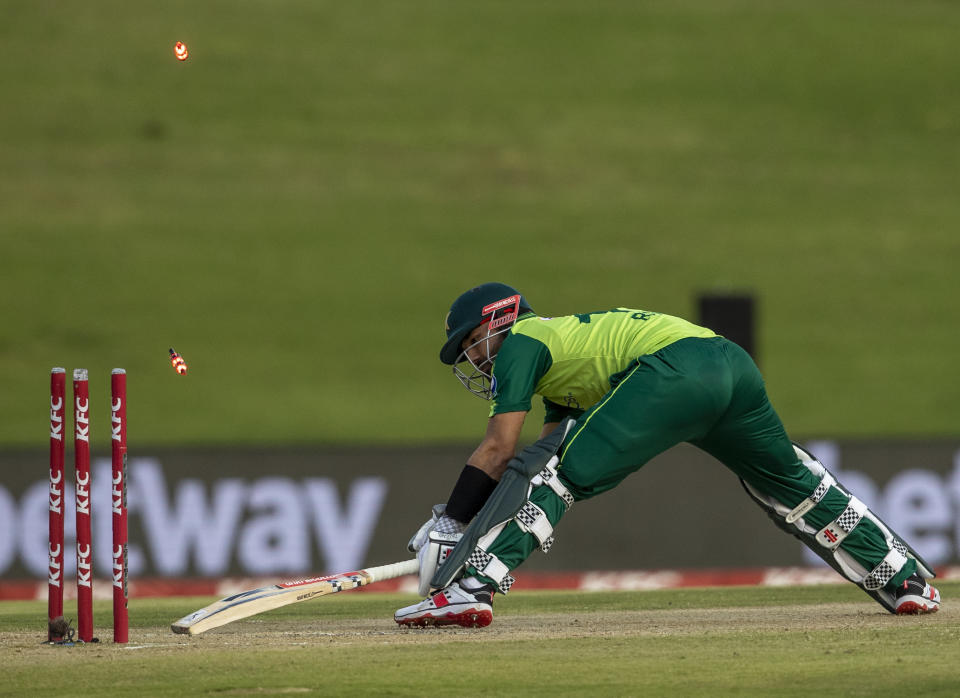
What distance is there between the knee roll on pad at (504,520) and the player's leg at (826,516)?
0.79 meters

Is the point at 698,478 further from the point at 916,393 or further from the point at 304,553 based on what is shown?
the point at 916,393

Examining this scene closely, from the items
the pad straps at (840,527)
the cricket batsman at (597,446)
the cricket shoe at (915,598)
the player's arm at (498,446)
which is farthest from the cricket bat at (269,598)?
the cricket shoe at (915,598)

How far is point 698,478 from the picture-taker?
13.6 metres

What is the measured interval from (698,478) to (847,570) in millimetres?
6655

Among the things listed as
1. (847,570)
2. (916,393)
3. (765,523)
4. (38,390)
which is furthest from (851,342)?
(847,570)

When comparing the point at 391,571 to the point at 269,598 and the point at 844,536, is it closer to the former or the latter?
the point at 269,598

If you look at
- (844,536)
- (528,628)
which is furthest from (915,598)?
(528,628)

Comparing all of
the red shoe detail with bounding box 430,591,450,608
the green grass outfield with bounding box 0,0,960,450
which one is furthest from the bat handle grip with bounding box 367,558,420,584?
the green grass outfield with bounding box 0,0,960,450

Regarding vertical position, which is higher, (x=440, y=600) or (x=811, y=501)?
(x=811, y=501)

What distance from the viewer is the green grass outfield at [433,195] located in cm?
2914

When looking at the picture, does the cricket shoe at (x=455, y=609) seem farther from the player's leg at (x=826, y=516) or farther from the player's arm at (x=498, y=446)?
the player's leg at (x=826, y=516)

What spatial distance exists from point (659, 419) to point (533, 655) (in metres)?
1.22

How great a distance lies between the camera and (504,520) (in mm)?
6340

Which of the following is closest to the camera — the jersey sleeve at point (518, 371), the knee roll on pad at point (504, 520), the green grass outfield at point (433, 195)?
the knee roll on pad at point (504, 520)
